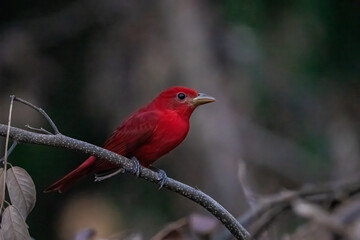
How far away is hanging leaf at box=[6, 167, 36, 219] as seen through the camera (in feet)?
5.92

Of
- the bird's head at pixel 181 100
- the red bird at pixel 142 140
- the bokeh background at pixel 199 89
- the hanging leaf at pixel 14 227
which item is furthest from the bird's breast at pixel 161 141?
the bokeh background at pixel 199 89

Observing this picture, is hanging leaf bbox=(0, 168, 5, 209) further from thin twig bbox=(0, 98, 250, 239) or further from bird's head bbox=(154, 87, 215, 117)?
bird's head bbox=(154, 87, 215, 117)

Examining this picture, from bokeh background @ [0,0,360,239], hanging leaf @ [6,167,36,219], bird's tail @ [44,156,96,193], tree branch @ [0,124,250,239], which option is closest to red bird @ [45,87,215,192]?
bird's tail @ [44,156,96,193]

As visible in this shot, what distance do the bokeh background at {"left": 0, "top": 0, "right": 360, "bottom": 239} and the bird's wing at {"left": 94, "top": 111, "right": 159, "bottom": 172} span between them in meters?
2.05

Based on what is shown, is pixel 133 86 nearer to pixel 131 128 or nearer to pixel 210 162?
pixel 210 162

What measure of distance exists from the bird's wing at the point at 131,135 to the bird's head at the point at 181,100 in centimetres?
20

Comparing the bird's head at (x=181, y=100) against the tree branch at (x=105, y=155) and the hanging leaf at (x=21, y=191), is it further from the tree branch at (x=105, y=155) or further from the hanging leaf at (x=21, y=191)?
the hanging leaf at (x=21, y=191)

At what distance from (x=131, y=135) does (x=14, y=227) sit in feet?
5.44

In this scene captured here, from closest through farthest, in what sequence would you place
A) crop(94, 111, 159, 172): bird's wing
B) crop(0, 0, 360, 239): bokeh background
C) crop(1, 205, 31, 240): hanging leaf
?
1. crop(1, 205, 31, 240): hanging leaf
2. crop(94, 111, 159, 172): bird's wing
3. crop(0, 0, 360, 239): bokeh background

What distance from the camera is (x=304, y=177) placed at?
20.4 feet

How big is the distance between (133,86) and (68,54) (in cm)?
86

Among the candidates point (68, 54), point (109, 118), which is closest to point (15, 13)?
point (68, 54)

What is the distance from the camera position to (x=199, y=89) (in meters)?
5.81

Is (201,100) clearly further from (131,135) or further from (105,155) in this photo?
(105,155)
